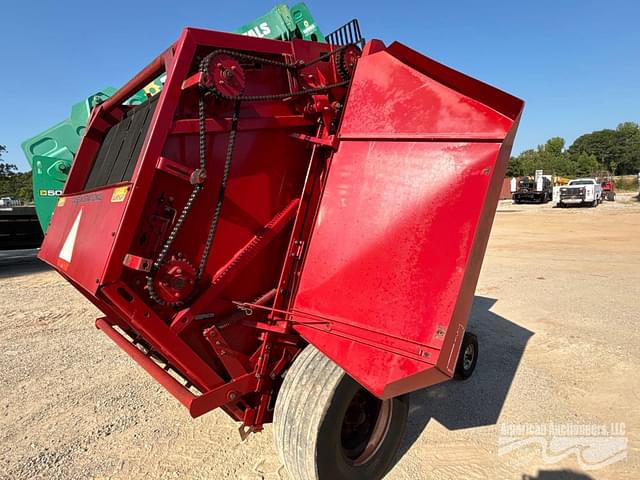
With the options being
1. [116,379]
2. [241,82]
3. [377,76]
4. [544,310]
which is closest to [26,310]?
[116,379]

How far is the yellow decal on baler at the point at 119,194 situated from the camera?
6.97 feet

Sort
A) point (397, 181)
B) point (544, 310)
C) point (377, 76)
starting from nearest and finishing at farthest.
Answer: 1. point (397, 181)
2. point (377, 76)
3. point (544, 310)

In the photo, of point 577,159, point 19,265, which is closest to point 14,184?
point 19,265

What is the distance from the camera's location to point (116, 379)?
3969 millimetres

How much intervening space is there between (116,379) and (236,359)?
85.6 inches

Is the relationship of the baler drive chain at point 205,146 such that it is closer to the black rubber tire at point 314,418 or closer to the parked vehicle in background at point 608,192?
the black rubber tire at point 314,418

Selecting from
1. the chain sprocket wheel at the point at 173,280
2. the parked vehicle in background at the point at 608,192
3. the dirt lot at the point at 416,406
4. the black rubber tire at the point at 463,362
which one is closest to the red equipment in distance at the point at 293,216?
the chain sprocket wheel at the point at 173,280

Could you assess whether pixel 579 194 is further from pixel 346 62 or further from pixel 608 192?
pixel 346 62

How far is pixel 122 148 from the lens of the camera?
2.91 meters

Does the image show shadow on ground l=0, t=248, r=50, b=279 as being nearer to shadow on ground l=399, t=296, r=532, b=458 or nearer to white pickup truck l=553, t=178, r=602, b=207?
shadow on ground l=399, t=296, r=532, b=458

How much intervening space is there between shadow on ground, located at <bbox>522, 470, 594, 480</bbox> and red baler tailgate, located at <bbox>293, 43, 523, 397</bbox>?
1259mm

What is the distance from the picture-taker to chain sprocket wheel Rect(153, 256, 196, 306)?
2174mm

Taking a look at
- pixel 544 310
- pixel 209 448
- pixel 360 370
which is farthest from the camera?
pixel 544 310

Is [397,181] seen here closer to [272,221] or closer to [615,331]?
[272,221]
